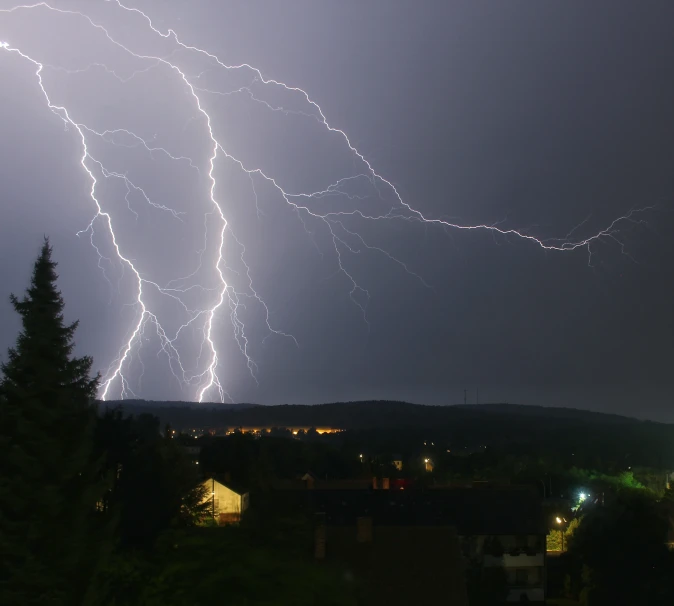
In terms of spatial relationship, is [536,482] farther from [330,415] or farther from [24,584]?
[330,415]

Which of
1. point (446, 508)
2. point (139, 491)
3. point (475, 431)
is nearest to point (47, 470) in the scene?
point (139, 491)

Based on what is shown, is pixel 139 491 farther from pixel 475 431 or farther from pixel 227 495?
pixel 475 431

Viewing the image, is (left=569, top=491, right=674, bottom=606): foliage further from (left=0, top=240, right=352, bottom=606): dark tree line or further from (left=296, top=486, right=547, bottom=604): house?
(left=0, top=240, right=352, bottom=606): dark tree line

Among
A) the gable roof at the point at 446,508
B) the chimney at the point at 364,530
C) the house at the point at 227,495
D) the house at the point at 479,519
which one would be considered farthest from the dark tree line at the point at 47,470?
the house at the point at 227,495

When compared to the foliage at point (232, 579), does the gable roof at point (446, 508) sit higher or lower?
higher

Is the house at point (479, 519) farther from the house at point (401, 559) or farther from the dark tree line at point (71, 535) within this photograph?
the dark tree line at point (71, 535)

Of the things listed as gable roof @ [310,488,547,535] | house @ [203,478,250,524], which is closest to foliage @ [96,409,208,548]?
gable roof @ [310,488,547,535]

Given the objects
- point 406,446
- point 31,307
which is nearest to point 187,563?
point 31,307
